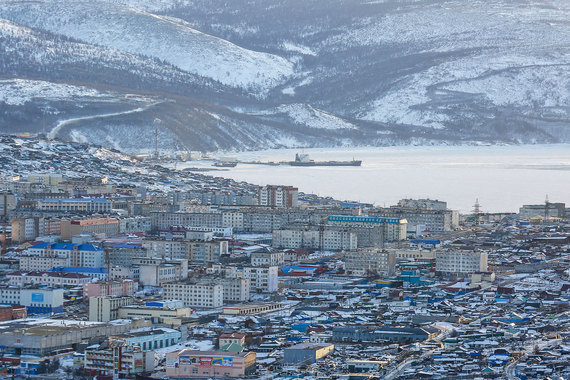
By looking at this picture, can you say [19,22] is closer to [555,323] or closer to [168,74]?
[168,74]

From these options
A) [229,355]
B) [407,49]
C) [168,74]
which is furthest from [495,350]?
[407,49]

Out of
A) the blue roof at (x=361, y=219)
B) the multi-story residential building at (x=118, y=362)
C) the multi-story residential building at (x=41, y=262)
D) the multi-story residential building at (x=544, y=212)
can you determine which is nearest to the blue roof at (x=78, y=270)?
the multi-story residential building at (x=41, y=262)

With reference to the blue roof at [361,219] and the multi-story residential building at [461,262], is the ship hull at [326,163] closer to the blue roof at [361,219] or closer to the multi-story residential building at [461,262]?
the blue roof at [361,219]

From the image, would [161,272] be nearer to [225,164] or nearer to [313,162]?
[225,164]

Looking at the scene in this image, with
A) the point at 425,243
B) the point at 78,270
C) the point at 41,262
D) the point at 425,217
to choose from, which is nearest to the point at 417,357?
the point at 78,270

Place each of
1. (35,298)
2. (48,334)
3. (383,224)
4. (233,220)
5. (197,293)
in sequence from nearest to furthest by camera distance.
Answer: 1. (48,334)
2. (35,298)
3. (197,293)
4. (383,224)
5. (233,220)
